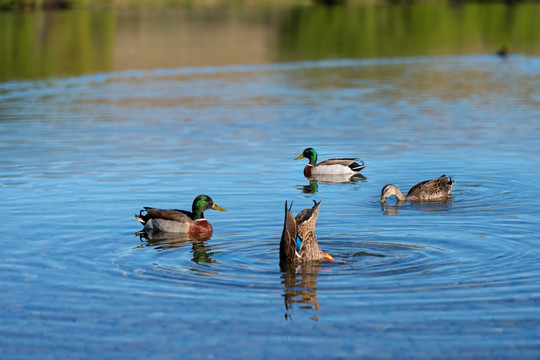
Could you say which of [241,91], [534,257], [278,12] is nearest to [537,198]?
[534,257]

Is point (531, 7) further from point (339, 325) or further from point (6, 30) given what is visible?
point (339, 325)

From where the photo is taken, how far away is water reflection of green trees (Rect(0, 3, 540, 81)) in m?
62.3

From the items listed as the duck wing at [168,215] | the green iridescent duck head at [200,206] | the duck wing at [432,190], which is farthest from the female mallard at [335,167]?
the duck wing at [168,215]

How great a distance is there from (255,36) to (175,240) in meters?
65.0

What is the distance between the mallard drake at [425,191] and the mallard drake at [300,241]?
5.32 metres

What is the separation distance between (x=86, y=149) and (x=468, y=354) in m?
18.1

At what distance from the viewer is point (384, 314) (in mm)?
10562

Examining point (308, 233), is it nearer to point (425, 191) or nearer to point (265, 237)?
point (265, 237)

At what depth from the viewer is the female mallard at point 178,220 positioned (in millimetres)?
15422

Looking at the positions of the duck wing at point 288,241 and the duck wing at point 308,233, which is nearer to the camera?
the duck wing at point 288,241

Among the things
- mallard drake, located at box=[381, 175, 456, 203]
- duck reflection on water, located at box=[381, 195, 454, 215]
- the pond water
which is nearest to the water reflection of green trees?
the pond water

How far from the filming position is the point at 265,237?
14.6 m

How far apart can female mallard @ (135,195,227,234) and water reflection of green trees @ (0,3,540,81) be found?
36.0 meters

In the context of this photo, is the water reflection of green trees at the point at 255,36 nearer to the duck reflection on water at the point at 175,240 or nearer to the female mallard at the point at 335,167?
the female mallard at the point at 335,167
